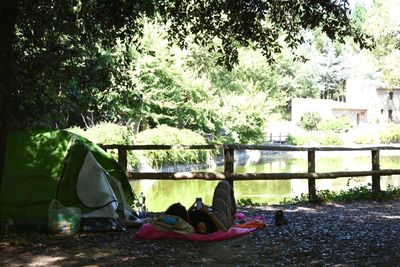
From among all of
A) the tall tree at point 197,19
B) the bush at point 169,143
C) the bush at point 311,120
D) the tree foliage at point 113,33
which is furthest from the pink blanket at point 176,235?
the bush at point 311,120

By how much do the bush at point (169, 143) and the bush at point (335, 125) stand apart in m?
21.6

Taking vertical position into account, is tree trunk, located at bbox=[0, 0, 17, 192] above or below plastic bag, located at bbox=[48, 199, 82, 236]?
above

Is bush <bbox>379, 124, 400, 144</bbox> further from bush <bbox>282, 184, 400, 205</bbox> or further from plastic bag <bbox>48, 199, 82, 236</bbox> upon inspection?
plastic bag <bbox>48, 199, 82, 236</bbox>

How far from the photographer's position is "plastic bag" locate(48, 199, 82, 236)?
6051mm

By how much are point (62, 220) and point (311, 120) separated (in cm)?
4089

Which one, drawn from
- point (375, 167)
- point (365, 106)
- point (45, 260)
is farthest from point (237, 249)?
point (365, 106)

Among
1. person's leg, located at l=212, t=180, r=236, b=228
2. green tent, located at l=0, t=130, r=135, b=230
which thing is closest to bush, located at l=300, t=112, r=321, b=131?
person's leg, located at l=212, t=180, r=236, b=228

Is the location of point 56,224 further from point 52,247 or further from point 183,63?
point 183,63

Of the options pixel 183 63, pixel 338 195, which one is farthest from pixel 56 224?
pixel 183 63

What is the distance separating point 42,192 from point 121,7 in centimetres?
266

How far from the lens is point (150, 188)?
18453 millimetres

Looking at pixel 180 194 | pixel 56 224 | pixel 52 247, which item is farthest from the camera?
pixel 180 194

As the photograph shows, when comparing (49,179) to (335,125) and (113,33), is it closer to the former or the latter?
(113,33)

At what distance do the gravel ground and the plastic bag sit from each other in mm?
145
